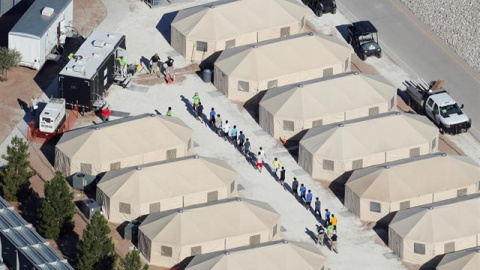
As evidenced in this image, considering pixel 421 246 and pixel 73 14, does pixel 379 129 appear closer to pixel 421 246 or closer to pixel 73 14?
pixel 421 246

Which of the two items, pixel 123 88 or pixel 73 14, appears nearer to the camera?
pixel 123 88

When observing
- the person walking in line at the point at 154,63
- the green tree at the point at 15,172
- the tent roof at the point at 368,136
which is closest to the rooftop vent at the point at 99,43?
the person walking in line at the point at 154,63

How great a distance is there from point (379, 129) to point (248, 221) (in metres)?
12.4

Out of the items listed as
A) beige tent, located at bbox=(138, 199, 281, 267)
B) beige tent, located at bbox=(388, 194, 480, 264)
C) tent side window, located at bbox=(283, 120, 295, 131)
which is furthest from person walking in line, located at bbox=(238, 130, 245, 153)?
beige tent, located at bbox=(388, 194, 480, 264)

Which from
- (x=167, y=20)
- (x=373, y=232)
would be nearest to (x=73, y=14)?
(x=167, y=20)

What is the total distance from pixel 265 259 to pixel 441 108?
2043 centimetres

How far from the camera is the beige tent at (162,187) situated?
324ft

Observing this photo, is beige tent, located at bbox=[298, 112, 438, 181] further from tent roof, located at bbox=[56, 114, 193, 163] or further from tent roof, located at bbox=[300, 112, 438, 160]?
tent roof, located at bbox=[56, 114, 193, 163]

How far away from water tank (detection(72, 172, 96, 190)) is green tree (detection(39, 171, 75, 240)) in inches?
157

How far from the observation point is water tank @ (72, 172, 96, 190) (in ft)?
332

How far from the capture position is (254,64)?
111000 millimetres

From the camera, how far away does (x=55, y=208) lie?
9644cm

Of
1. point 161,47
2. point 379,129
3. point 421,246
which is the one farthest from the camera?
point 161,47

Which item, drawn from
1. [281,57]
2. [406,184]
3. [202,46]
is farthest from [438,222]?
[202,46]
